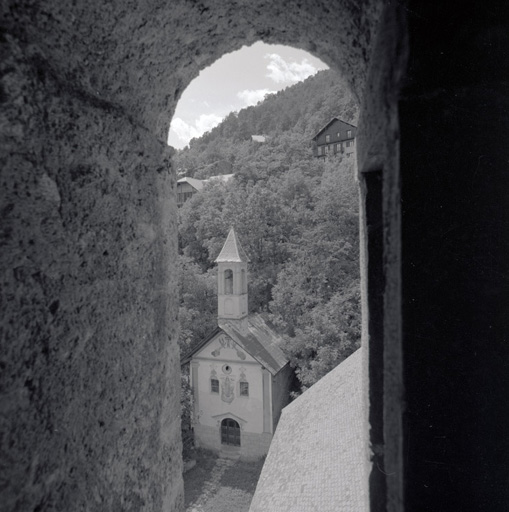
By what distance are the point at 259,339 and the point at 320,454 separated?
959 centimetres

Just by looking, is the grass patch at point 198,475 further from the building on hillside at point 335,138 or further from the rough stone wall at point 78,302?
the building on hillside at point 335,138

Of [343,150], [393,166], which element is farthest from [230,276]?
[343,150]

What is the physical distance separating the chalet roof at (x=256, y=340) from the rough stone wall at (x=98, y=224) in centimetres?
1385

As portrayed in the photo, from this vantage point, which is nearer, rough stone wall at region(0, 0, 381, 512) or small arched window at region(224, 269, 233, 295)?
rough stone wall at region(0, 0, 381, 512)

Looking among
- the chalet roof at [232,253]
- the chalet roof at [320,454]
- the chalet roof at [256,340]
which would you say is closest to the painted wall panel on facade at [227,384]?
the chalet roof at [256,340]

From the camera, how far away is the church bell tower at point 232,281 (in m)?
16.2

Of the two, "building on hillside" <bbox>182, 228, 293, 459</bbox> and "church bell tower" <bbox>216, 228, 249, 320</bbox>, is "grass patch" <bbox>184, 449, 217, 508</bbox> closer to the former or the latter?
"building on hillside" <bbox>182, 228, 293, 459</bbox>

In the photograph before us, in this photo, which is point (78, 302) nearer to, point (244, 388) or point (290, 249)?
point (244, 388)

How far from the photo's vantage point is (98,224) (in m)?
1.39

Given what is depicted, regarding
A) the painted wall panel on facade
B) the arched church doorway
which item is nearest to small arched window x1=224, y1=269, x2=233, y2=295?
the painted wall panel on facade

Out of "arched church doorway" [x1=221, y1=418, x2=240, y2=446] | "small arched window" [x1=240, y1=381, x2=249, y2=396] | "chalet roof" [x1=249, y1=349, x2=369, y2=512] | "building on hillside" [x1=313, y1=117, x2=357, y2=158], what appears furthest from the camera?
"building on hillside" [x1=313, y1=117, x2=357, y2=158]

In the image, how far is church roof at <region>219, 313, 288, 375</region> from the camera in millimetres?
15555

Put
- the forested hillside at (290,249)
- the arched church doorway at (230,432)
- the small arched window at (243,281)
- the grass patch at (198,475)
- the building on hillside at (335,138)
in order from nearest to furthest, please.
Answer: the grass patch at (198,475), the forested hillside at (290,249), the arched church doorway at (230,432), the small arched window at (243,281), the building on hillside at (335,138)

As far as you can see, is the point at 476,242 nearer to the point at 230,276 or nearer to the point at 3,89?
the point at 3,89
